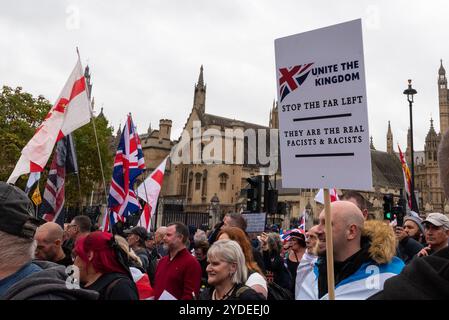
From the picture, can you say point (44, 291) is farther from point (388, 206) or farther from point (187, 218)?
point (187, 218)

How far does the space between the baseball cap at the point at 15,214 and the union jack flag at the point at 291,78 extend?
7.57ft

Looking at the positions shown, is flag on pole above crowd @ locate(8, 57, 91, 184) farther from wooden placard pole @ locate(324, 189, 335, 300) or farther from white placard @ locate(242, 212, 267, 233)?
wooden placard pole @ locate(324, 189, 335, 300)

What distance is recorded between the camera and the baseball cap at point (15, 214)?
98.6 inches

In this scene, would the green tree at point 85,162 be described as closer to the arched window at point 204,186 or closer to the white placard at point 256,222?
the arched window at point 204,186

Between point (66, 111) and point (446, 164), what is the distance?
25.8 feet

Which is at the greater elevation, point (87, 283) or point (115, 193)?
point (115, 193)

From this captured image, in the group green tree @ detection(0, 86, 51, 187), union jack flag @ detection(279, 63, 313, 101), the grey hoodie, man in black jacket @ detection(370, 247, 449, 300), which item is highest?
green tree @ detection(0, 86, 51, 187)

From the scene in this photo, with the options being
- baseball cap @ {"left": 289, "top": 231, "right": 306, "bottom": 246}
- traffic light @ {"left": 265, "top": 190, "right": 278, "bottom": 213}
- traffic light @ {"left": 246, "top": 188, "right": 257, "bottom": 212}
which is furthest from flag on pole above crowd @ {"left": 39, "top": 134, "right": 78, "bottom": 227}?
traffic light @ {"left": 265, "top": 190, "right": 278, "bottom": 213}

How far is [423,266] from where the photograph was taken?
4.59 feet

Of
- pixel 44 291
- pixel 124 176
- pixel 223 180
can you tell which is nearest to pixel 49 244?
pixel 44 291

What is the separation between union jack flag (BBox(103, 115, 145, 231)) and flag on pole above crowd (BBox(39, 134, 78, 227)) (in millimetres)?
1392

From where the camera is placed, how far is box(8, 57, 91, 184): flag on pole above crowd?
7973 millimetres
